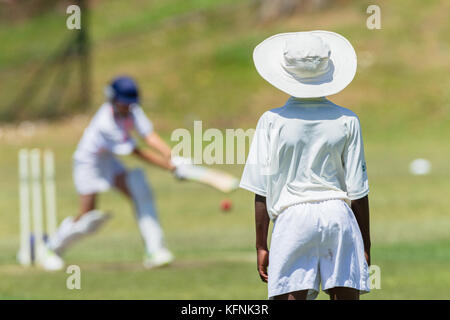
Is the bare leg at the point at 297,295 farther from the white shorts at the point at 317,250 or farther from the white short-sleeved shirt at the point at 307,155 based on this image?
the white short-sleeved shirt at the point at 307,155

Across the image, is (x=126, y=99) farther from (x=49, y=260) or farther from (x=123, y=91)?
(x=49, y=260)

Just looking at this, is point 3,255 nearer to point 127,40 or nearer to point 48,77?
point 48,77

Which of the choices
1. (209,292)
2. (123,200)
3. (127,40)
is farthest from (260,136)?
(127,40)

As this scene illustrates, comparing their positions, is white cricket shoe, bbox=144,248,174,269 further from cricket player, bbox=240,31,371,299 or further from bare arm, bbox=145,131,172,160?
cricket player, bbox=240,31,371,299

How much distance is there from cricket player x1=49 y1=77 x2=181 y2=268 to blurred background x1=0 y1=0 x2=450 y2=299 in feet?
1.22

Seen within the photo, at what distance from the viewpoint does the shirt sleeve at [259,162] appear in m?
5.16

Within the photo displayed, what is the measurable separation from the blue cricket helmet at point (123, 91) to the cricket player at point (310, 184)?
512 cm

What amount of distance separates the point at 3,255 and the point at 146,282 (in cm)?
338

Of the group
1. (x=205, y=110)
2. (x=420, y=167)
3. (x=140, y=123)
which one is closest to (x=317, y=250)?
(x=140, y=123)

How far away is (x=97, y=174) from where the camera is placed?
10766 millimetres

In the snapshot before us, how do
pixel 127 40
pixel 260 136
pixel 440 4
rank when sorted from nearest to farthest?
pixel 260 136
pixel 440 4
pixel 127 40

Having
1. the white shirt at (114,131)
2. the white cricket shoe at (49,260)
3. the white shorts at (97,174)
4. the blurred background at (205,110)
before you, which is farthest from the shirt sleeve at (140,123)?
the white cricket shoe at (49,260)

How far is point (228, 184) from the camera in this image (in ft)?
31.3

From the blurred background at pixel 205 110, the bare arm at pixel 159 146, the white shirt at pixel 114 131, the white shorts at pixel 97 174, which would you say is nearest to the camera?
the blurred background at pixel 205 110
